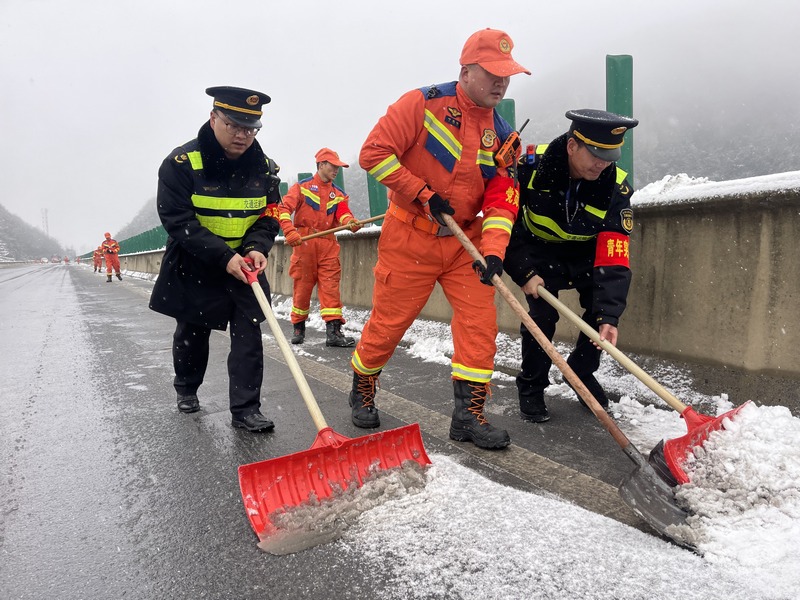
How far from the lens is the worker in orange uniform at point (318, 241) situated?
6.33m

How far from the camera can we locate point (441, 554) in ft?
6.32

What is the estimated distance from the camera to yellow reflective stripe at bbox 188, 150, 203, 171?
3174 millimetres

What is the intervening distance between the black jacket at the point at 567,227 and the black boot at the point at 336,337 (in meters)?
2.95

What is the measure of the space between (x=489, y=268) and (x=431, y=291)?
0.45 m

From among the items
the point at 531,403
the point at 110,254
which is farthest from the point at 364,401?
the point at 110,254

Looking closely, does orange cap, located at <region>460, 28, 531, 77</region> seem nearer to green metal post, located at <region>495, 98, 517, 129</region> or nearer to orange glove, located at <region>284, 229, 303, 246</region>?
green metal post, located at <region>495, 98, 517, 129</region>

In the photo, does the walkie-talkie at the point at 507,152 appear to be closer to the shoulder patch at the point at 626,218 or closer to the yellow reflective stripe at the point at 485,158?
the yellow reflective stripe at the point at 485,158

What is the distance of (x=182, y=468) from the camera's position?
9.12 ft

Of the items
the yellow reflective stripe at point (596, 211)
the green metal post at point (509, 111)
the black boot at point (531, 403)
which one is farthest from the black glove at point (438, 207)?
the green metal post at point (509, 111)

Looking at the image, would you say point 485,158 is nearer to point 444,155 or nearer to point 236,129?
point 444,155

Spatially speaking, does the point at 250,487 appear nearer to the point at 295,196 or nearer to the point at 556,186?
the point at 556,186

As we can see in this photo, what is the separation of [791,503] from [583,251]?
Result: 5.72ft

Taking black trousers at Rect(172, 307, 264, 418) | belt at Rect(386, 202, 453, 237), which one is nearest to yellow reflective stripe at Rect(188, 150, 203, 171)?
black trousers at Rect(172, 307, 264, 418)

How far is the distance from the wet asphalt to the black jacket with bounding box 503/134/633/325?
2.57 ft
